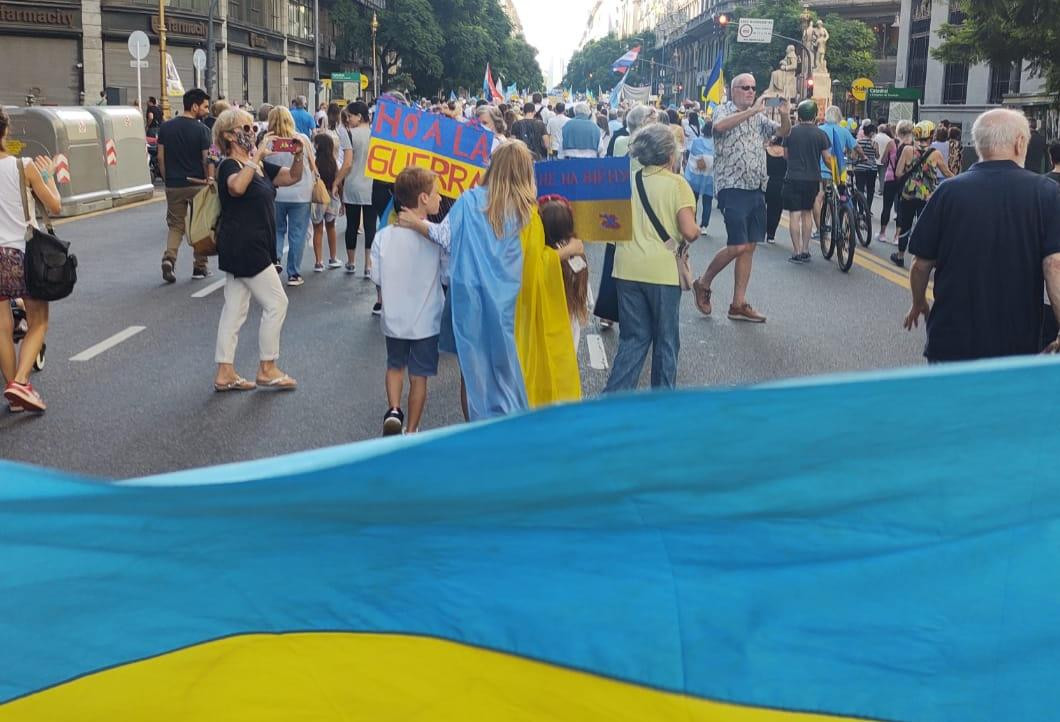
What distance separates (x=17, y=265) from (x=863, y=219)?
1257cm

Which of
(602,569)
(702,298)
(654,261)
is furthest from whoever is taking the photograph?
(702,298)

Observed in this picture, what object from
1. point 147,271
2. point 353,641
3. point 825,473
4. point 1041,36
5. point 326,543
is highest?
point 1041,36

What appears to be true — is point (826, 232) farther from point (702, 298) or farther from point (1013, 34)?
point (1013, 34)

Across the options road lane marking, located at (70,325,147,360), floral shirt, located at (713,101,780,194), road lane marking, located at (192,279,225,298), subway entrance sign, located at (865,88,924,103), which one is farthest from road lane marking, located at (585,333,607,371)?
subway entrance sign, located at (865,88,924,103)

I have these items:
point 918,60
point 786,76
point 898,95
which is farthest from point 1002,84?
point 786,76

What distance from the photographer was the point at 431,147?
27.3ft

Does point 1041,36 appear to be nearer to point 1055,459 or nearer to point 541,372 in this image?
point 541,372

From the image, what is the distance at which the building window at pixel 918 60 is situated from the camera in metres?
67.2

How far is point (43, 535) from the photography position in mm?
2277

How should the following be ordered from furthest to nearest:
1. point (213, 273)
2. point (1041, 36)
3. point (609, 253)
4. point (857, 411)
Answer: point (1041, 36), point (213, 273), point (609, 253), point (857, 411)

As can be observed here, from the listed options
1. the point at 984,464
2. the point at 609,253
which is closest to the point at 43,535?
the point at 984,464

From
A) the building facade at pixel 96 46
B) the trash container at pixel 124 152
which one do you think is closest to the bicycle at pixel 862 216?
the trash container at pixel 124 152

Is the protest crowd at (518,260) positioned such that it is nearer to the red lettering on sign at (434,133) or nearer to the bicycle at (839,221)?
the red lettering on sign at (434,133)

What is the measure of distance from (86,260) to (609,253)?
9925 mm
